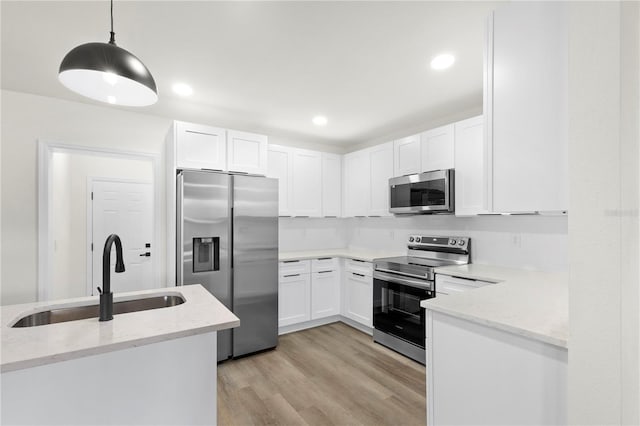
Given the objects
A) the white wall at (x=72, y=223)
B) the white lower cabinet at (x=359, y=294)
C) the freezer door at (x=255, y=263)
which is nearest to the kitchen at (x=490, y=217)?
the white lower cabinet at (x=359, y=294)

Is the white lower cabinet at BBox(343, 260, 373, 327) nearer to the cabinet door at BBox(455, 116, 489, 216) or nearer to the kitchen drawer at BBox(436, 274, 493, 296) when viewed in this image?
the kitchen drawer at BBox(436, 274, 493, 296)

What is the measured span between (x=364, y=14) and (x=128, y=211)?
14.0 ft

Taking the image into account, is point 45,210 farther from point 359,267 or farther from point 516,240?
point 516,240

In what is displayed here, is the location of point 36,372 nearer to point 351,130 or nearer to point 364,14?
point 364,14

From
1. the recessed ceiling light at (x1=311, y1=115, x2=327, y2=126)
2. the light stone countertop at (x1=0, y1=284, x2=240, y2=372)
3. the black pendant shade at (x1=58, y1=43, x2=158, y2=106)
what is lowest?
the light stone countertop at (x1=0, y1=284, x2=240, y2=372)

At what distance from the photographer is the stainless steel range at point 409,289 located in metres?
2.82

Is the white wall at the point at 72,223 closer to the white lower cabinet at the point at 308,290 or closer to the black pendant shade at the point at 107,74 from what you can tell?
the white lower cabinet at the point at 308,290

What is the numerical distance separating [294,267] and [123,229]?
2.71 metres

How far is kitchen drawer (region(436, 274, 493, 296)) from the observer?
2463 millimetres

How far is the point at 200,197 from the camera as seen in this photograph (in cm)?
282

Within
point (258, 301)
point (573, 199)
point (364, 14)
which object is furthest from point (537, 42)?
point (258, 301)

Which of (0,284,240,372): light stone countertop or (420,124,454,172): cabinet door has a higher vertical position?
(420,124,454,172): cabinet door

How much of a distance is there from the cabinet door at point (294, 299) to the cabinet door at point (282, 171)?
87 centimetres

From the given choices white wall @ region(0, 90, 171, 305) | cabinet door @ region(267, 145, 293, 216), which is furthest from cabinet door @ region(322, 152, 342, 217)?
white wall @ region(0, 90, 171, 305)
